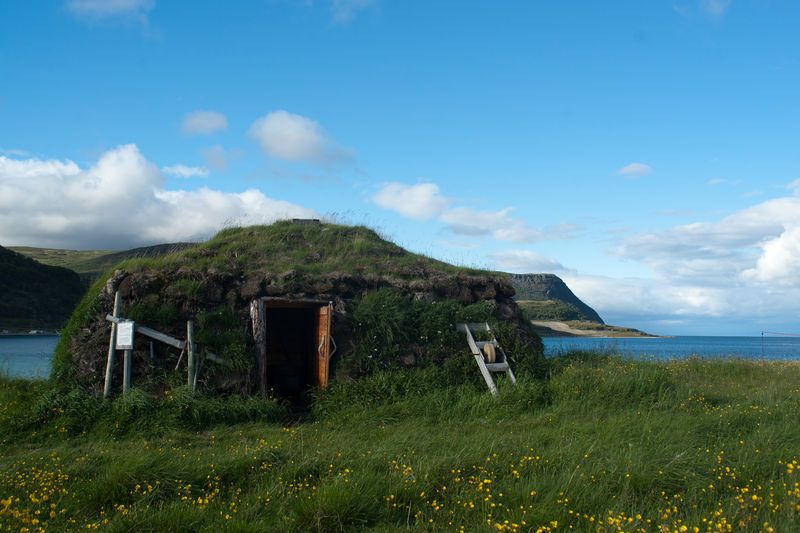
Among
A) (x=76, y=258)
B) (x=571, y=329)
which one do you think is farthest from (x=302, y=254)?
(x=76, y=258)

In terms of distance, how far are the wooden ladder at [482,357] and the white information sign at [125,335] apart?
580 centimetres

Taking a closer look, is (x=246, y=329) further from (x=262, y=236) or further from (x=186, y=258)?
(x=262, y=236)

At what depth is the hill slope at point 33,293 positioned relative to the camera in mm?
54500

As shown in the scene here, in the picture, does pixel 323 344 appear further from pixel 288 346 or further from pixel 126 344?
pixel 288 346

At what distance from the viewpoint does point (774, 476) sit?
631 centimetres

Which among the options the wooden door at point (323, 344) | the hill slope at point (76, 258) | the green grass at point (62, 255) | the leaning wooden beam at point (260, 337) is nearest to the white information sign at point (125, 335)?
the leaning wooden beam at point (260, 337)

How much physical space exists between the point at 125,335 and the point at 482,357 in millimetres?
6051

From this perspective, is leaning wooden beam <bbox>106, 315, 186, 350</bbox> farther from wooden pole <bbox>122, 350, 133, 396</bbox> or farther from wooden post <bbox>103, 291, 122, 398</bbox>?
wooden pole <bbox>122, 350, 133, 396</bbox>

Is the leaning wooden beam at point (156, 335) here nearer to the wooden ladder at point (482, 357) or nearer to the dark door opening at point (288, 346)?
the dark door opening at point (288, 346)

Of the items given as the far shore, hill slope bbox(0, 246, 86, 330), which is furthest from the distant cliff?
hill slope bbox(0, 246, 86, 330)

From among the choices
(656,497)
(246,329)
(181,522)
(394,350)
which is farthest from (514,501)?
(246,329)

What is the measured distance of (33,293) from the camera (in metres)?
58.6

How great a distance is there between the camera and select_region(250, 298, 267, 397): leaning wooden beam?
10.4 metres

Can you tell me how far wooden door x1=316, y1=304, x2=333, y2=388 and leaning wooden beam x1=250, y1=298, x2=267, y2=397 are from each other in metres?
0.96
